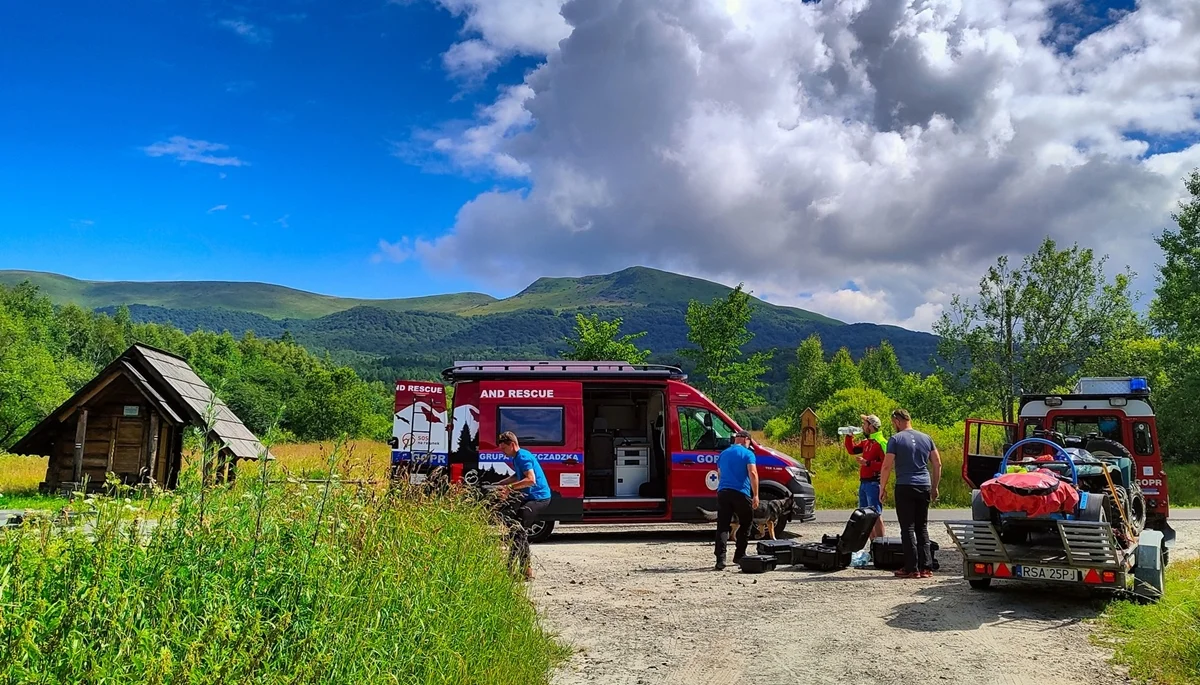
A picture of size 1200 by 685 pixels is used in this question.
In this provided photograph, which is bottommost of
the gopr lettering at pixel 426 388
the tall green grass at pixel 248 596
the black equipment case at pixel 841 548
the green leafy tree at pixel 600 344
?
the black equipment case at pixel 841 548

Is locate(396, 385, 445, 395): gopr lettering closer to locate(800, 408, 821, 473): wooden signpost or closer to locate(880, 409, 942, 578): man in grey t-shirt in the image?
locate(880, 409, 942, 578): man in grey t-shirt

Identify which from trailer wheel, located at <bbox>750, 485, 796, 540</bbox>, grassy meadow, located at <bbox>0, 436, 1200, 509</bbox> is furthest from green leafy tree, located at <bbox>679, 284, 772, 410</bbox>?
trailer wheel, located at <bbox>750, 485, 796, 540</bbox>

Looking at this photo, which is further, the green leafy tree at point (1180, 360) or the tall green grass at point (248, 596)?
the green leafy tree at point (1180, 360)

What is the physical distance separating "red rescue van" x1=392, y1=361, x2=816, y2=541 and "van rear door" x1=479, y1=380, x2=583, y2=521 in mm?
16

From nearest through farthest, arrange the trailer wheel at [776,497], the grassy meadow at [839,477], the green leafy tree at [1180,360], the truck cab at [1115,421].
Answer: the truck cab at [1115,421] → the trailer wheel at [776,497] → the grassy meadow at [839,477] → the green leafy tree at [1180,360]

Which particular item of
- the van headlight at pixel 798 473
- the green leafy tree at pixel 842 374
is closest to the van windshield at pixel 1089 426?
the van headlight at pixel 798 473

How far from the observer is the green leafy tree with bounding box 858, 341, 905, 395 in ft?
300

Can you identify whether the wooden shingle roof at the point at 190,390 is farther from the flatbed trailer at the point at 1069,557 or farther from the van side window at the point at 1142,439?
the van side window at the point at 1142,439

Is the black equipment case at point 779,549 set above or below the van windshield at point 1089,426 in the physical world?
below

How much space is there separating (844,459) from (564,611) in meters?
18.6

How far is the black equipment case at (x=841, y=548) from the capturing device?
35.1 feet

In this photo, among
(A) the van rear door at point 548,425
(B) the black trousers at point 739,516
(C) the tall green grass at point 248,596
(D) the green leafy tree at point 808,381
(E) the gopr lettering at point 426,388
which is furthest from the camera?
(D) the green leafy tree at point 808,381

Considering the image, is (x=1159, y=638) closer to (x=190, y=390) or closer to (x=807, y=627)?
(x=807, y=627)

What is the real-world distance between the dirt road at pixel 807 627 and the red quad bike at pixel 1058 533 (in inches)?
14.5
